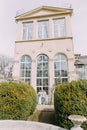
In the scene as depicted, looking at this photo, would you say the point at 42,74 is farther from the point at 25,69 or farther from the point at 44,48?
the point at 44,48

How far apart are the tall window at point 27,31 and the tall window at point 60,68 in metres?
4.06

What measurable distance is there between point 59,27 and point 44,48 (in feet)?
9.65

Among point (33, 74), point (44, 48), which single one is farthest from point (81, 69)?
point (33, 74)

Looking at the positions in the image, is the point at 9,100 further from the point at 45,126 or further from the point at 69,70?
the point at 69,70

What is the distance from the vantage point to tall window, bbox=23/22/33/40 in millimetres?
20031

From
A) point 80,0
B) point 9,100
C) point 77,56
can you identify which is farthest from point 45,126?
point 77,56

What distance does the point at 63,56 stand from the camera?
60.2 ft

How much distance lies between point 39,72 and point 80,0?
797 centimetres

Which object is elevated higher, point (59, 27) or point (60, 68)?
point (59, 27)

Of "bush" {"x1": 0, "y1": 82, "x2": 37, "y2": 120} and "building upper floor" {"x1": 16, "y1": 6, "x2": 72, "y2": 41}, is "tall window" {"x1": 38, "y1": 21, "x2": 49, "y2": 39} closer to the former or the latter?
"building upper floor" {"x1": 16, "y1": 6, "x2": 72, "y2": 41}

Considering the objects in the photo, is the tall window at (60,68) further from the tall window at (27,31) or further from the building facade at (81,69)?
the tall window at (27,31)

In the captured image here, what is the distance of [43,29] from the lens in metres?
20.0

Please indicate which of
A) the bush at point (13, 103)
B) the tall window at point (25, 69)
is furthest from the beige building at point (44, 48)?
the bush at point (13, 103)

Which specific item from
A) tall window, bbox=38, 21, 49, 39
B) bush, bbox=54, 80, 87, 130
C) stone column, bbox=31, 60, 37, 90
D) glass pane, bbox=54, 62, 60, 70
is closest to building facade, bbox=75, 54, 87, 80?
glass pane, bbox=54, 62, 60, 70
